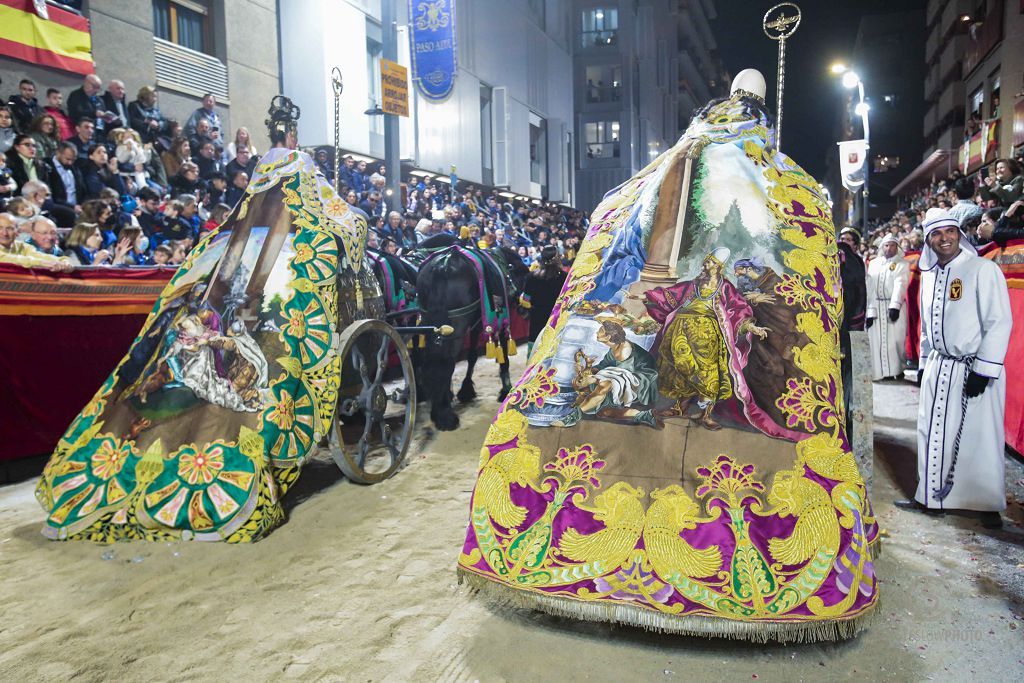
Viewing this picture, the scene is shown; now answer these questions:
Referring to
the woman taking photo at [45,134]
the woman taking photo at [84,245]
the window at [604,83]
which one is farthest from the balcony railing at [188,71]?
the window at [604,83]

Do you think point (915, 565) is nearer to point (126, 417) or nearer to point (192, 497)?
point (192, 497)

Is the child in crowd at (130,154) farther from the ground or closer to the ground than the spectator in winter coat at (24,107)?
closer to the ground

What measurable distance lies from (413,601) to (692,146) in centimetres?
266

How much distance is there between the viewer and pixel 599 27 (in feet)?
137

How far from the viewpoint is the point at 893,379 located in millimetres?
9531

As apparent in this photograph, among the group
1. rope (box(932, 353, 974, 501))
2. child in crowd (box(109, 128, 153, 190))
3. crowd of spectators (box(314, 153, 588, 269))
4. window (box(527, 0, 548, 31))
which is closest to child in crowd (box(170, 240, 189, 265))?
child in crowd (box(109, 128, 153, 190))

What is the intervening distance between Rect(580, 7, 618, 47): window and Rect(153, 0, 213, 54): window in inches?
1268

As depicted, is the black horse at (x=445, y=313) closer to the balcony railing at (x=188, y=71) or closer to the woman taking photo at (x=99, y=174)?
the woman taking photo at (x=99, y=174)

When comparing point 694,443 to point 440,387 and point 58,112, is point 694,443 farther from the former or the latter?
point 58,112

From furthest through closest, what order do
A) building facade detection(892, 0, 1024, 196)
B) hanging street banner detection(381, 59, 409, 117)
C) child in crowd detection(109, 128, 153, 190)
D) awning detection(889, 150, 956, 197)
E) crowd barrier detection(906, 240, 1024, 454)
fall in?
awning detection(889, 150, 956, 197), building facade detection(892, 0, 1024, 196), hanging street banner detection(381, 59, 409, 117), child in crowd detection(109, 128, 153, 190), crowd barrier detection(906, 240, 1024, 454)

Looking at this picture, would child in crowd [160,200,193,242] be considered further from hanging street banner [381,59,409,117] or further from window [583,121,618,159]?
window [583,121,618,159]

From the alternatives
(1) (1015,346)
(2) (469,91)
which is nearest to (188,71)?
(2) (469,91)

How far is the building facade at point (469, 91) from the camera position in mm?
14102

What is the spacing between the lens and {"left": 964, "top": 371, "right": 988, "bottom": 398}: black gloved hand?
13.1 ft
